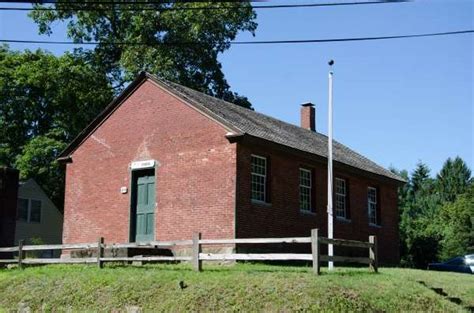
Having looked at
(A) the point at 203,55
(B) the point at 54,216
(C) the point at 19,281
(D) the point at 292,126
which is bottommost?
(C) the point at 19,281

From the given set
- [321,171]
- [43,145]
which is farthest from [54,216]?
[321,171]

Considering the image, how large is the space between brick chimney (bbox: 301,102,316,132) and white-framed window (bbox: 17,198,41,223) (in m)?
18.4

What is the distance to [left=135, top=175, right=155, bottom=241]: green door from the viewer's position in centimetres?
2233

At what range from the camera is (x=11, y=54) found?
139 feet

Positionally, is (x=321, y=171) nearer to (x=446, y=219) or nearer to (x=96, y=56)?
(x=96, y=56)

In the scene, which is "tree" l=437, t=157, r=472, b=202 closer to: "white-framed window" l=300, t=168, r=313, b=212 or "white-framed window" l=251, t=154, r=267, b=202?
"white-framed window" l=300, t=168, r=313, b=212

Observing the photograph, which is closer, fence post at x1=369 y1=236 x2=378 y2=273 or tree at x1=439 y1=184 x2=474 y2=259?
fence post at x1=369 y1=236 x2=378 y2=273

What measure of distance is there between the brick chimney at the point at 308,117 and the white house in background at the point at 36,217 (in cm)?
1751

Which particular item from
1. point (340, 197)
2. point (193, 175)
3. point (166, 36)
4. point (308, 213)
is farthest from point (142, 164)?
point (166, 36)

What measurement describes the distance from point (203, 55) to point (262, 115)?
13.3 metres

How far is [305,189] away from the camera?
942 inches

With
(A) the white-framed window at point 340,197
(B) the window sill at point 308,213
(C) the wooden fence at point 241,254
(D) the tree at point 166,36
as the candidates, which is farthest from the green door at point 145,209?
(D) the tree at point 166,36

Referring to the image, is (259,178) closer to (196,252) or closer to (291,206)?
(291,206)

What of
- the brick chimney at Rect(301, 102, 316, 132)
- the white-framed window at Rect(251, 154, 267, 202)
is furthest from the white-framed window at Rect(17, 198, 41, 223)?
the white-framed window at Rect(251, 154, 267, 202)
